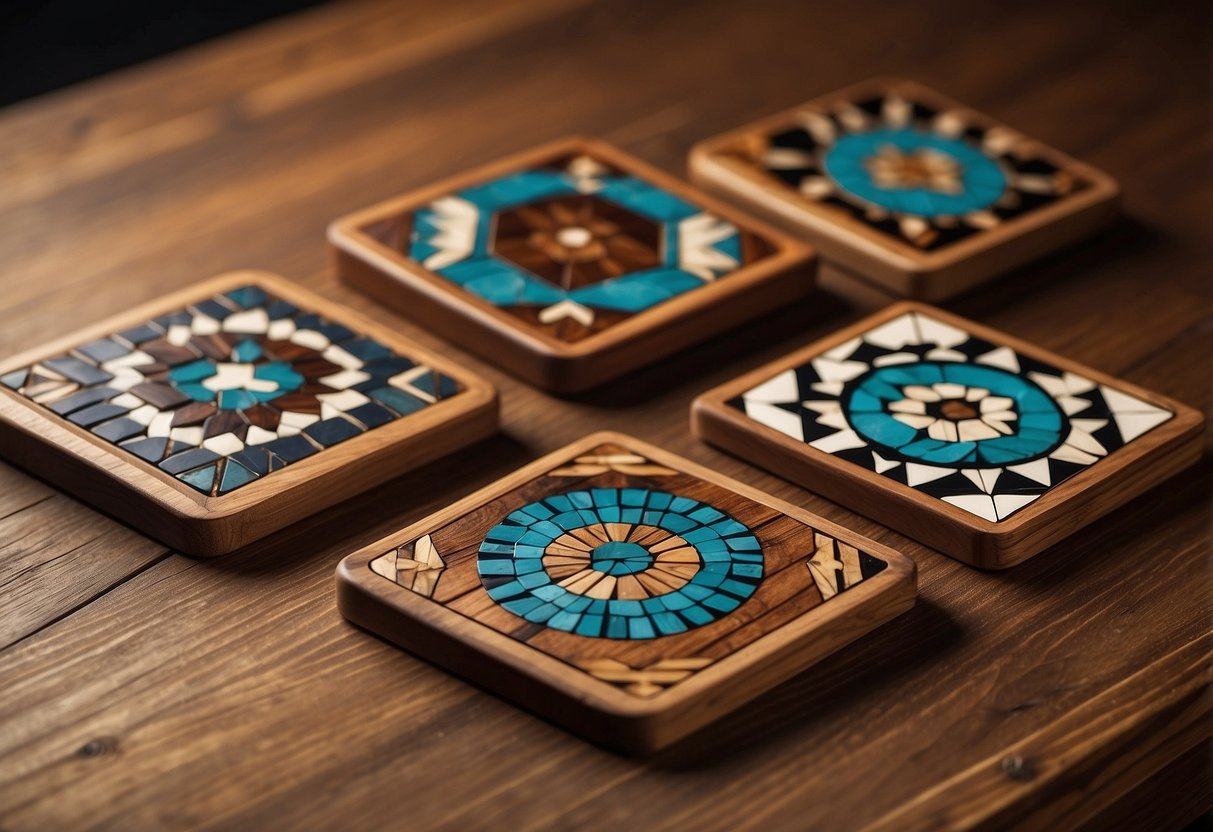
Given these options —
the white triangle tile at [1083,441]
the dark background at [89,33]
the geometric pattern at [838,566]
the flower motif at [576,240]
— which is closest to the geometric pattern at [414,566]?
the geometric pattern at [838,566]

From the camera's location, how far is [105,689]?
0.95m

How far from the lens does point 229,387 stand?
116 centimetres

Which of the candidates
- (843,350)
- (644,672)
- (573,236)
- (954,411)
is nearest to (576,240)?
(573,236)

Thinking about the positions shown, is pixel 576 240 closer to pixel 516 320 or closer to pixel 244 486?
pixel 516 320

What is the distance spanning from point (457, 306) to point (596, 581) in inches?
13.6

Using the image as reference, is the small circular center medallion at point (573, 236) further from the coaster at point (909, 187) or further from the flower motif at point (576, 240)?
the coaster at point (909, 187)

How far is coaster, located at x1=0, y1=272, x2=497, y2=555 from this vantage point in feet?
3.49

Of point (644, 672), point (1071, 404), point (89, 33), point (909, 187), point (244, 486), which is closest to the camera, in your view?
point (644, 672)

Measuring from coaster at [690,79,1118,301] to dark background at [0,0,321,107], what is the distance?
1537 millimetres

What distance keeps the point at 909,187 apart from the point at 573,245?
317mm

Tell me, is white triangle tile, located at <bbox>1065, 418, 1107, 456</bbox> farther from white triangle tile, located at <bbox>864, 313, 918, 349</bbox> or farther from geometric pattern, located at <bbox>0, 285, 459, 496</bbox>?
geometric pattern, located at <bbox>0, 285, 459, 496</bbox>

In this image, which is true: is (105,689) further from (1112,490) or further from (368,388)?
(1112,490)

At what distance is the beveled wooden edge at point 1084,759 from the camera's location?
0.88 meters

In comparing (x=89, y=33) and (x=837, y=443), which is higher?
(x=837, y=443)
